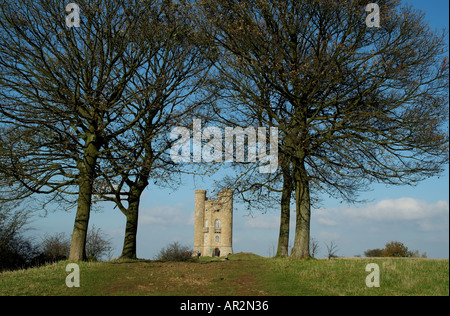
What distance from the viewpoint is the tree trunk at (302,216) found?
17.1 metres

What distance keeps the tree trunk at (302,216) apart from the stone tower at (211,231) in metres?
41.9

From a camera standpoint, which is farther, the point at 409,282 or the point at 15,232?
the point at 15,232

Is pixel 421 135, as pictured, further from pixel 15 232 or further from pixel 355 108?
pixel 15 232

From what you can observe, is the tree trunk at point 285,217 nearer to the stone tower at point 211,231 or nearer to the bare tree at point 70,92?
the bare tree at point 70,92

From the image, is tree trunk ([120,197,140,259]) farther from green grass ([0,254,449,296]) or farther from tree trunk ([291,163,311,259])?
tree trunk ([291,163,311,259])

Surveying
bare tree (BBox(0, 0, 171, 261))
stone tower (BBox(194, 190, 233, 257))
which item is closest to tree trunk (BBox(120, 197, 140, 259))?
bare tree (BBox(0, 0, 171, 261))

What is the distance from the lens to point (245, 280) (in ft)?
42.9

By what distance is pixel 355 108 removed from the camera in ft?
57.7

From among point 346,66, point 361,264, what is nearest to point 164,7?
point 346,66

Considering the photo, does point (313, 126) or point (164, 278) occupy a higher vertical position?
point (313, 126)

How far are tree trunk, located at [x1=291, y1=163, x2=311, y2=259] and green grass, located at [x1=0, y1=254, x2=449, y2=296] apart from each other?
121cm

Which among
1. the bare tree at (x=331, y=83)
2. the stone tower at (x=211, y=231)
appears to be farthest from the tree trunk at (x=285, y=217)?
the stone tower at (x=211, y=231)
